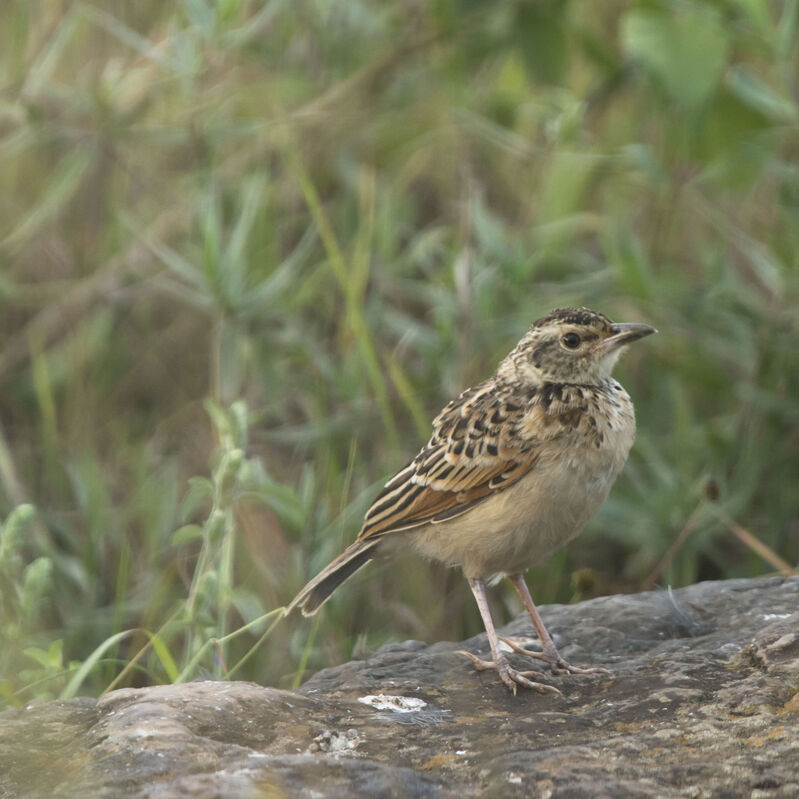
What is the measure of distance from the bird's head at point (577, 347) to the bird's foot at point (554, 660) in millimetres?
1202

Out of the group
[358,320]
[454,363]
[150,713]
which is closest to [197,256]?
[358,320]

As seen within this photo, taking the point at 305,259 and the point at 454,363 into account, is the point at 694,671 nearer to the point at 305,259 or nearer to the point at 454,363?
the point at 454,363

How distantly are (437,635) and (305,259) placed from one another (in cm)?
298

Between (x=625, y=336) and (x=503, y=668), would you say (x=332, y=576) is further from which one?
(x=625, y=336)

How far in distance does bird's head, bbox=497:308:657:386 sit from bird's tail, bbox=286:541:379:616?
3.30ft

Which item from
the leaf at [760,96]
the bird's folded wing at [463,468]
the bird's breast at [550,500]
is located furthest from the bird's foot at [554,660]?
the leaf at [760,96]

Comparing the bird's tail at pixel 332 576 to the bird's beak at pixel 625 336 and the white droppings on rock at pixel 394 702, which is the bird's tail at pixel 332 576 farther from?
the bird's beak at pixel 625 336

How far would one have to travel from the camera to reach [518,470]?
5.14 m

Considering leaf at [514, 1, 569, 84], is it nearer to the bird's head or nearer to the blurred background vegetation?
the blurred background vegetation

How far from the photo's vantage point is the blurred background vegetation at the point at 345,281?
6531 millimetres

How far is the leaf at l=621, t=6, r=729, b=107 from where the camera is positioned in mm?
6773

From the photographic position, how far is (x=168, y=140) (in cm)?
769

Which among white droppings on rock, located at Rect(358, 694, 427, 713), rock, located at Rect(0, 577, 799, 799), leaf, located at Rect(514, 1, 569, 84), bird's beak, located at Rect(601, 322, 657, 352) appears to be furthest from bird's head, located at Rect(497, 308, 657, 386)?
leaf, located at Rect(514, 1, 569, 84)

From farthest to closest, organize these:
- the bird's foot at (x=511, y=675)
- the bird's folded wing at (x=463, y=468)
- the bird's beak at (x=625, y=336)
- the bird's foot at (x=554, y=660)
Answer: the bird's beak at (x=625, y=336) → the bird's folded wing at (x=463, y=468) → the bird's foot at (x=554, y=660) → the bird's foot at (x=511, y=675)
